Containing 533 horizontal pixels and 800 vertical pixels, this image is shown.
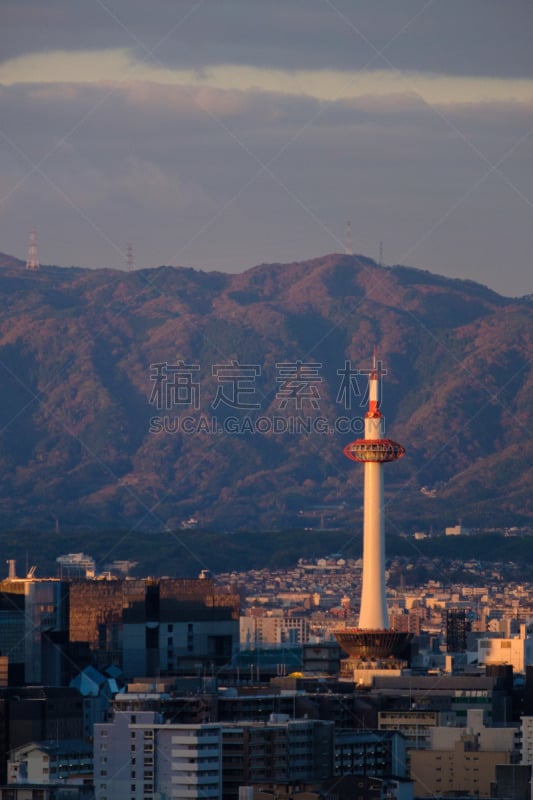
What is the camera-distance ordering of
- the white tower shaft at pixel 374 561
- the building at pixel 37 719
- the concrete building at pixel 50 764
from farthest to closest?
1. the white tower shaft at pixel 374 561
2. the building at pixel 37 719
3. the concrete building at pixel 50 764

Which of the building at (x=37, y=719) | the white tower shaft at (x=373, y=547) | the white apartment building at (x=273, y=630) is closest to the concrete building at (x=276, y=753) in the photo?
the building at (x=37, y=719)

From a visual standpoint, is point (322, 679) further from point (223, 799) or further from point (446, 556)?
point (446, 556)

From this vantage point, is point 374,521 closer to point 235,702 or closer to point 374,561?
point 374,561

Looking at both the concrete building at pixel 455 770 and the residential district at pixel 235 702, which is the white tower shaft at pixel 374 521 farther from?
the concrete building at pixel 455 770

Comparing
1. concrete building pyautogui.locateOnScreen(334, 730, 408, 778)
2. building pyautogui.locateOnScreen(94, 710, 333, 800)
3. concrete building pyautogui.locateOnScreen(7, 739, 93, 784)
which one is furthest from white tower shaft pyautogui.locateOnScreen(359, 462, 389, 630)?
building pyautogui.locateOnScreen(94, 710, 333, 800)

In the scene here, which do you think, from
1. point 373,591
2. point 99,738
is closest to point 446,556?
point 373,591

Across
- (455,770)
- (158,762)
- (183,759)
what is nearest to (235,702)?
(455,770)
